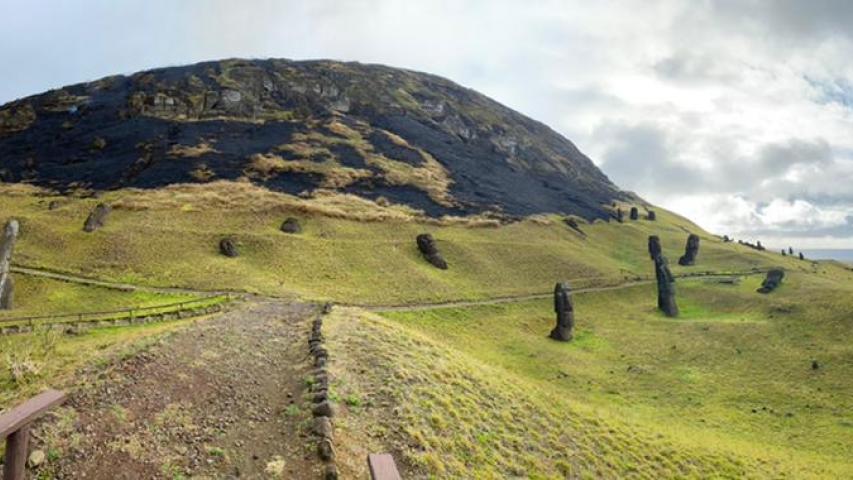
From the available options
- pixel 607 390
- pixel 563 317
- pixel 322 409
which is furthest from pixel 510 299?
pixel 322 409

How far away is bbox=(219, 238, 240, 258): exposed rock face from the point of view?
6531cm

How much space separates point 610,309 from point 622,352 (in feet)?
56.0

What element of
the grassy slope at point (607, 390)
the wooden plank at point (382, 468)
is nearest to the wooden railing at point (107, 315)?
the grassy slope at point (607, 390)

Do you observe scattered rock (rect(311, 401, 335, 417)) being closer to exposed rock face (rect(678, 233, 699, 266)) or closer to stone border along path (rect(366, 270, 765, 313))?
stone border along path (rect(366, 270, 765, 313))

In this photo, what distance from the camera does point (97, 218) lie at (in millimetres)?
69812

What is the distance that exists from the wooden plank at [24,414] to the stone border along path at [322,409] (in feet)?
24.1

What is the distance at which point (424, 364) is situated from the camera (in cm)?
2997

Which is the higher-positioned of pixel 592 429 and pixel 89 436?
pixel 89 436

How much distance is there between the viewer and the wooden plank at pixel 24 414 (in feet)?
35.7

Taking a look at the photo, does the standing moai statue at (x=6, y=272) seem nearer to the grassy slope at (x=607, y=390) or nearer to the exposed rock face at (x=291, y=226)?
the grassy slope at (x=607, y=390)

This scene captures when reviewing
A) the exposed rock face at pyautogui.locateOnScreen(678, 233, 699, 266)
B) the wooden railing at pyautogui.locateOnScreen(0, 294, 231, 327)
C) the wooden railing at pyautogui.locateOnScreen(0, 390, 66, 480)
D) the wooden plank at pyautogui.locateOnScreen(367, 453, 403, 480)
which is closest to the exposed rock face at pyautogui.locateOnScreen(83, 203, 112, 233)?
the wooden railing at pyautogui.locateOnScreen(0, 294, 231, 327)

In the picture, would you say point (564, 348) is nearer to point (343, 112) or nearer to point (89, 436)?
point (89, 436)

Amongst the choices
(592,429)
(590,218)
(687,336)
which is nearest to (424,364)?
(592,429)

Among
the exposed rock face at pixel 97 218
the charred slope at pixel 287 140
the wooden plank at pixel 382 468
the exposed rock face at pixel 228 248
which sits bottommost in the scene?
the wooden plank at pixel 382 468
